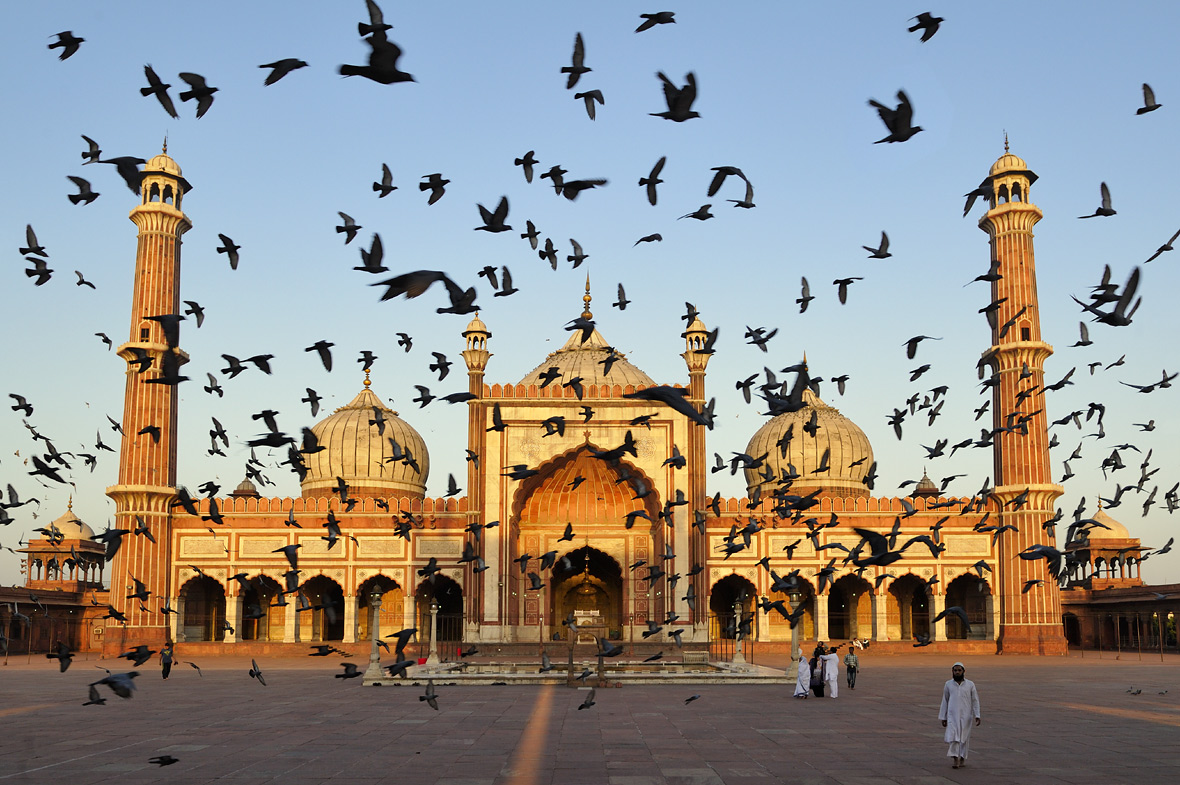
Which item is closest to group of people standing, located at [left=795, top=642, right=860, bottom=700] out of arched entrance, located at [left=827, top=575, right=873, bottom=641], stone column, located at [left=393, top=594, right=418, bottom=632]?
arched entrance, located at [left=827, top=575, right=873, bottom=641]

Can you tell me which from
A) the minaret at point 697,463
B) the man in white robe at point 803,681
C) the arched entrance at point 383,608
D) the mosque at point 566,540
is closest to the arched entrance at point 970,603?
the mosque at point 566,540

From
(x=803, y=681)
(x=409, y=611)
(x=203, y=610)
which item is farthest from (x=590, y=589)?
(x=803, y=681)

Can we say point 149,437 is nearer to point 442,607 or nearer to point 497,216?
point 442,607

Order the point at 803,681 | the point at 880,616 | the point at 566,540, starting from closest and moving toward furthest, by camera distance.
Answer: the point at 803,681
the point at 566,540
the point at 880,616

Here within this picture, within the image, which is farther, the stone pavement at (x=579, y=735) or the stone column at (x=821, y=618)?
the stone column at (x=821, y=618)

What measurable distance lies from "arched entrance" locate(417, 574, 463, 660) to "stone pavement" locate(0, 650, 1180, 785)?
1350cm

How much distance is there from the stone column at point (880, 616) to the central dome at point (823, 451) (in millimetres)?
6209

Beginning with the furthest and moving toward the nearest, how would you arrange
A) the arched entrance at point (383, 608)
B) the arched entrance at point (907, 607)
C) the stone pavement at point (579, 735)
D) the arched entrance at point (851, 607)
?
the arched entrance at point (907, 607)
the arched entrance at point (851, 607)
the arched entrance at point (383, 608)
the stone pavement at point (579, 735)

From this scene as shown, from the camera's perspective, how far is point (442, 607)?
38.3 metres

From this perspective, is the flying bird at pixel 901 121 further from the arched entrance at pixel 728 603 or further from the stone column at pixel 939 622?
the stone column at pixel 939 622

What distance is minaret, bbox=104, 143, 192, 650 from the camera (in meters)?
32.9

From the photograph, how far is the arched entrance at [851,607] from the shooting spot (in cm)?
3653

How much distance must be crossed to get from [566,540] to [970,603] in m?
13.9

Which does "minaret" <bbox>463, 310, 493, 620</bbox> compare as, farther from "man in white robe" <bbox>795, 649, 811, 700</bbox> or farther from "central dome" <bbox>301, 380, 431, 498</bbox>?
"man in white robe" <bbox>795, 649, 811, 700</bbox>
